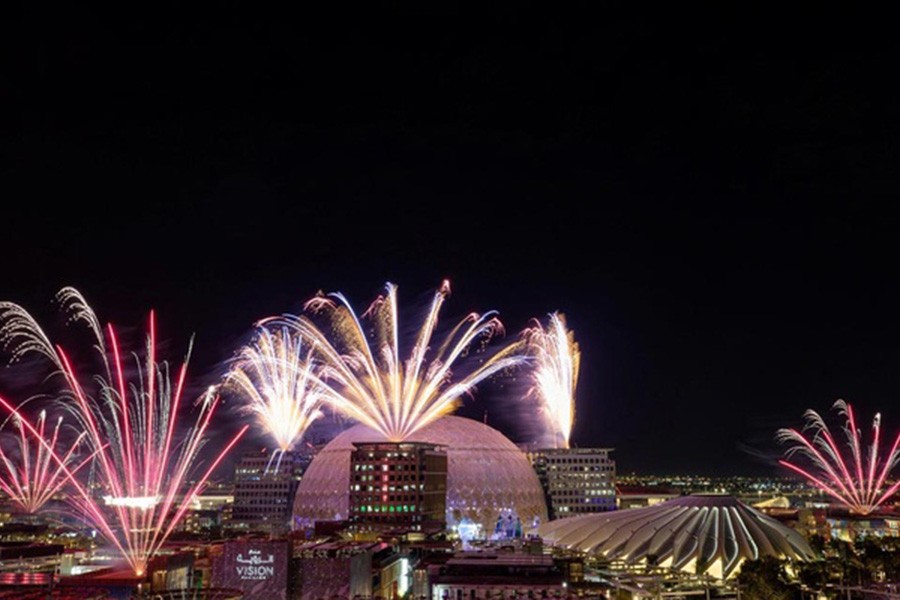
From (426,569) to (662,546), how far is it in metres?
27.6

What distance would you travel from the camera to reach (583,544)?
10081 cm

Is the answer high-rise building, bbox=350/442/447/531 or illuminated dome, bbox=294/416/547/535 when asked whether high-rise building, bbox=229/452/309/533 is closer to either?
illuminated dome, bbox=294/416/547/535

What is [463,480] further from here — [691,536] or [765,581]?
[765,581]

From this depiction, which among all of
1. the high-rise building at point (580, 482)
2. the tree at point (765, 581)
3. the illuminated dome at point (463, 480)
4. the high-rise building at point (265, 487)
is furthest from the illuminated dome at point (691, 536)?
the high-rise building at point (265, 487)

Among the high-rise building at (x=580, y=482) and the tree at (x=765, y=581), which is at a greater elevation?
the high-rise building at (x=580, y=482)

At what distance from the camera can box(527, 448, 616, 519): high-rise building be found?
16500 cm

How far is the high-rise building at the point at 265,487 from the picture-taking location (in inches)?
6590

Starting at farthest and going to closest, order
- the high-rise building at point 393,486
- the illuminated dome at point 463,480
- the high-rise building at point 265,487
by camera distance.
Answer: the high-rise building at point 265,487, the illuminated dome at point 463,480, the high-rise building at point 393,486

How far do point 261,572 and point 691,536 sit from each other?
49.5 metres

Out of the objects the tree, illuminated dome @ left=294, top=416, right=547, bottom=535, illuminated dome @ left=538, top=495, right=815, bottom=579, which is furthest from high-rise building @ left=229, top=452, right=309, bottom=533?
the tree

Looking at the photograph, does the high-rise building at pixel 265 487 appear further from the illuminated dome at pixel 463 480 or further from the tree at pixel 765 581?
the tree at pixel 765 581

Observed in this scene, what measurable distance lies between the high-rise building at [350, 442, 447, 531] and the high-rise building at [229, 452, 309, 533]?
45.9m

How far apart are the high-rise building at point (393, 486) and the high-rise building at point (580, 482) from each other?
45176mm

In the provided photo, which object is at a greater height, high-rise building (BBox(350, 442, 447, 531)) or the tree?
high-rise building (BBox(350, 442, 447, 531))
